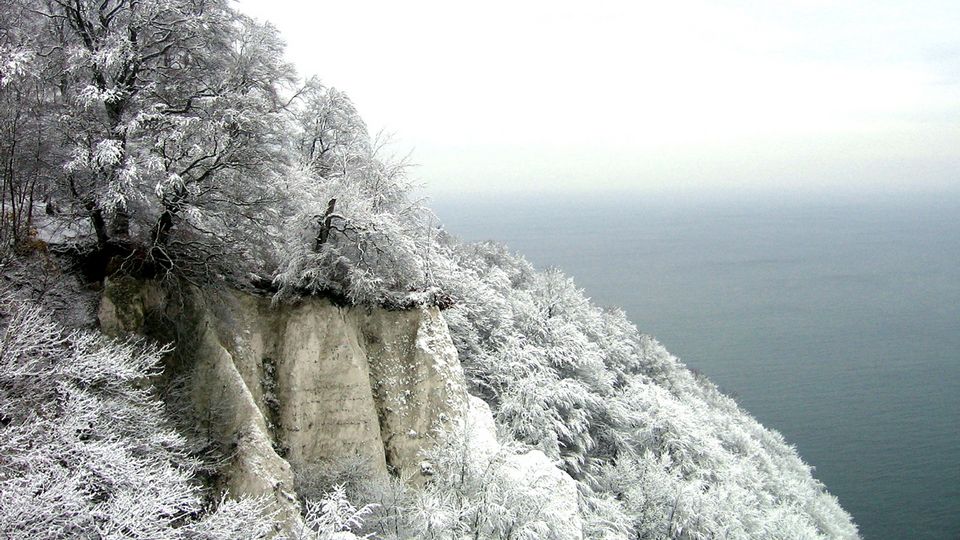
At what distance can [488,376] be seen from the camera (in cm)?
2753

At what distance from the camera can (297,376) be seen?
16688 millimetres

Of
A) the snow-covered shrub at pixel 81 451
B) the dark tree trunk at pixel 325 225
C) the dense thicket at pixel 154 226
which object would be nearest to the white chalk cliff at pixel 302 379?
the dense thicket at pixel 154 226

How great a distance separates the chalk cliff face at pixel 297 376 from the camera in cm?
1361

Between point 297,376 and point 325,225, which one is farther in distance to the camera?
point 325,225

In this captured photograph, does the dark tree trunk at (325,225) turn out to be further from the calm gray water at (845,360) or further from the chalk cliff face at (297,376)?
the calm gray water at (845,360)

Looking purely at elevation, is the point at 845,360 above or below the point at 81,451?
below

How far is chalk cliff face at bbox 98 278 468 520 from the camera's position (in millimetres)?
13609

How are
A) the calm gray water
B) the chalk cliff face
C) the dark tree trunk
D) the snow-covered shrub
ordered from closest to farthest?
1. the snow-covered shrub
2. the chalk cliff face
3. the dark tree trunk
4. the calm gray water

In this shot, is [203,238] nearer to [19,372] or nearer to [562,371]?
[19,372]

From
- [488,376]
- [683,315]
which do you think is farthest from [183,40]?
[683,315]

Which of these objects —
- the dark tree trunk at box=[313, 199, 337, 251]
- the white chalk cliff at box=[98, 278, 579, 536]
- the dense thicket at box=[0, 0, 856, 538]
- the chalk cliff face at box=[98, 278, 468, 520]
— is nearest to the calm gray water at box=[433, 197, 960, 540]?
the dense thicket at box=[0, 0, 856, 538]

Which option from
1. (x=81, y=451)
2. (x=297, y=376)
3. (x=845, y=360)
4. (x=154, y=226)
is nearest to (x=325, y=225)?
(x=297, y=376)

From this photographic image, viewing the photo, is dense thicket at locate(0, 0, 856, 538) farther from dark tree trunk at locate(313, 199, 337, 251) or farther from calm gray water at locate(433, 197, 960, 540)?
calm gray water at locate(433, 197, 960, 540)

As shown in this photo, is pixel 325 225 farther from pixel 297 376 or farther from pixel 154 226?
pixel 154 226
